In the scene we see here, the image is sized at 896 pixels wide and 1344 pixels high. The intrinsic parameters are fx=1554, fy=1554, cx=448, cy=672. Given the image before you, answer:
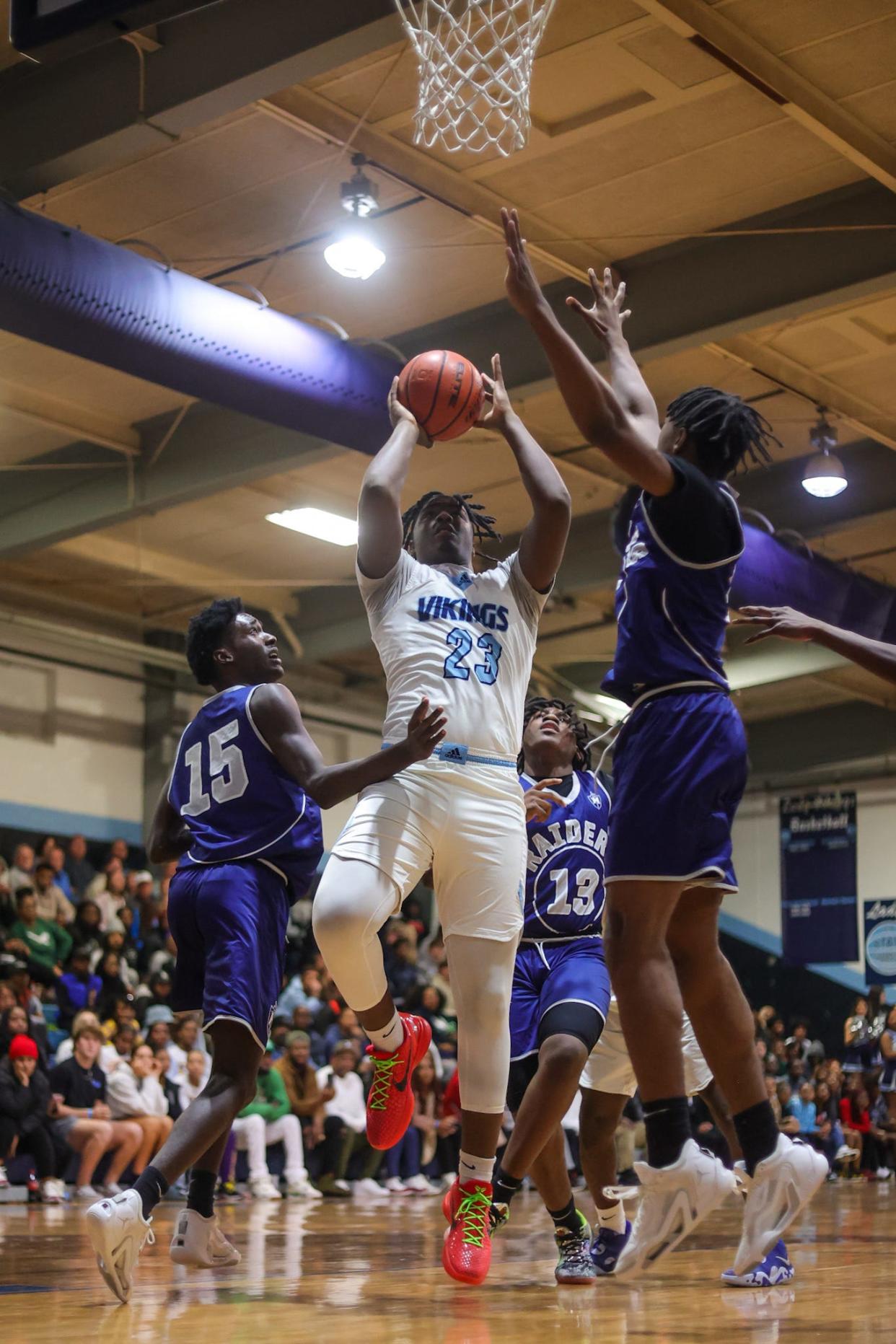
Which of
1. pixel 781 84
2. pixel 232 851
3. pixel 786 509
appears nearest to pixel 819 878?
pixel 786 509

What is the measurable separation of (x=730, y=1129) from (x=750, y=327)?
630 centimetres

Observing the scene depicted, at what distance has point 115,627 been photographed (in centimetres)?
1684

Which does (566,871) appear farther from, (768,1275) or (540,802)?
(768,1275)

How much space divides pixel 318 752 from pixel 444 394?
49.7 inches

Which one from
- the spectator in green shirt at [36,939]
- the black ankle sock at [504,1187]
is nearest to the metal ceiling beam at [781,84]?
the black ankle sock at [504,1187]

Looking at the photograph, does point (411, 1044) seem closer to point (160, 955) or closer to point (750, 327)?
point (750, 327)

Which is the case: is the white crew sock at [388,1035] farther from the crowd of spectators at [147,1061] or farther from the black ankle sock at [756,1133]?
the crowd of spectators at [147,1061]

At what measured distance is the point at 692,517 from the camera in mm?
3990

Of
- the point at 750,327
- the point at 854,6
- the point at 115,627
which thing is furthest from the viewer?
the point at 115,627

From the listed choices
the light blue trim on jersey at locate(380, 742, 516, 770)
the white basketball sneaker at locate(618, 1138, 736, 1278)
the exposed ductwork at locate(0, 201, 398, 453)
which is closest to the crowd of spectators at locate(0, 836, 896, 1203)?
the exposed ductwork at locate(0, 201, 398, 453)

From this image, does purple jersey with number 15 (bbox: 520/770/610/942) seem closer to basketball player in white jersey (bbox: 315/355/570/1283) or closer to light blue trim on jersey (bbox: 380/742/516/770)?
basketball player in white jersey (bbox: 315/355/570/1283)

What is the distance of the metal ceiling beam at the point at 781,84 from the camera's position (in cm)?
834

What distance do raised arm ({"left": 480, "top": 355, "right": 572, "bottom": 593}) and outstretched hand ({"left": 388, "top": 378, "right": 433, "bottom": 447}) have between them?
0.23m

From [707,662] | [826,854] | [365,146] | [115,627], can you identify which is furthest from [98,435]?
[826,854]
